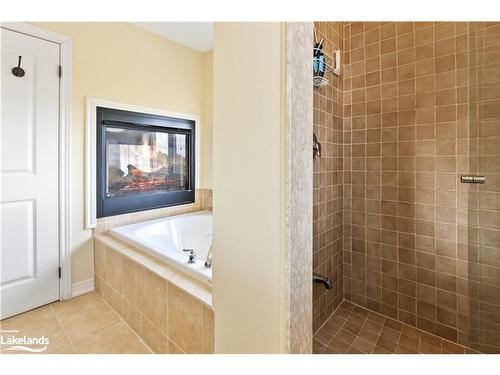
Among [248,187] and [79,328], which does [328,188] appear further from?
[79,328]

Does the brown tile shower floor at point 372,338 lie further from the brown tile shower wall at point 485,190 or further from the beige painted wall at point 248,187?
the beige painted wall at point 248,187

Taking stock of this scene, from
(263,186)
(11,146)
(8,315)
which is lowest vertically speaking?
(8,315)

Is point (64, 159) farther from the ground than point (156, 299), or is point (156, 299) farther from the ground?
point (64, 159)

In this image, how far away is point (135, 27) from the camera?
2203 mm

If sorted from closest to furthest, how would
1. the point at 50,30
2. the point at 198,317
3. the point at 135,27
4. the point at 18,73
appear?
the point at 198,317 → the point at 18,73 → the point at 50,30 → the point at 135,27

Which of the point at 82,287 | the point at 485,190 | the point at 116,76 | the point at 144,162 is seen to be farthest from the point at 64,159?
the point at 485,190

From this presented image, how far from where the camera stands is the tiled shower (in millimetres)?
1210

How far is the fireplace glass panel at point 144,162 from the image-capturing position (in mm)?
2129

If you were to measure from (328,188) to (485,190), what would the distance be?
83cm

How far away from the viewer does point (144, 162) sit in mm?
2350

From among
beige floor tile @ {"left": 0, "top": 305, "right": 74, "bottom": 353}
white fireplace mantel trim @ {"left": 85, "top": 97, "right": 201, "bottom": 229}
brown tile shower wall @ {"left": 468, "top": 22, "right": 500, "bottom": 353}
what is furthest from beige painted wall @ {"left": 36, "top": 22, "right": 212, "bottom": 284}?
brown tile shower wall @ {"left": 468, "top": 22, "right": 500, "bottom": 353}

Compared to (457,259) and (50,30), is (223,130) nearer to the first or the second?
(457,259)

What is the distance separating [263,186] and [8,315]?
2.15 meters
